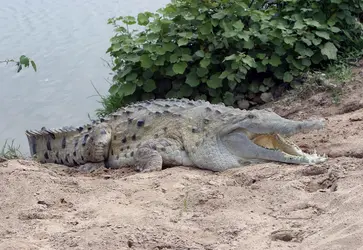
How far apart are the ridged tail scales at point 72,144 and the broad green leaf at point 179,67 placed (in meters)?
1.19

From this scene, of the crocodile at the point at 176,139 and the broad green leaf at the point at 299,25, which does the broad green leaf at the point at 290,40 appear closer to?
the broad green leaf at the point at 299,25

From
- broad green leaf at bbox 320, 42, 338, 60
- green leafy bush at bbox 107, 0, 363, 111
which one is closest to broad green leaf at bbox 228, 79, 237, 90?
green leafy bush at bbox 107, 0, 363, 111

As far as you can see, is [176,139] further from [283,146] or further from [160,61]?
[160,61]

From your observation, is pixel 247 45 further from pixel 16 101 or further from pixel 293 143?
pixel 16 101

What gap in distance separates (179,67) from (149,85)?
0.54 metres

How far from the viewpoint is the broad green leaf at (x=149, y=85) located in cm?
734

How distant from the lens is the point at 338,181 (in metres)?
3.76

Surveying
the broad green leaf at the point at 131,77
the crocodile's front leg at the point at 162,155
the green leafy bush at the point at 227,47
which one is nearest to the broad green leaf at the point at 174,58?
the green leafy bush at the point at 227,47

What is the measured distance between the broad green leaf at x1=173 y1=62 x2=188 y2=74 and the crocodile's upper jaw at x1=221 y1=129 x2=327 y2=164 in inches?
65.4

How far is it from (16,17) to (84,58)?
346 cm

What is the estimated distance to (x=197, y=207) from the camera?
379 centimetres

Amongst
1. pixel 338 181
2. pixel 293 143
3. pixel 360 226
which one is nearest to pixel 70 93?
pixel 293 143

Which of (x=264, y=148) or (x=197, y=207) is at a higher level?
(x=197, y=207)

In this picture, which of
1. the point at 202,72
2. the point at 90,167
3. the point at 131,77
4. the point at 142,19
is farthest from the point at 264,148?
the point at 142,19
